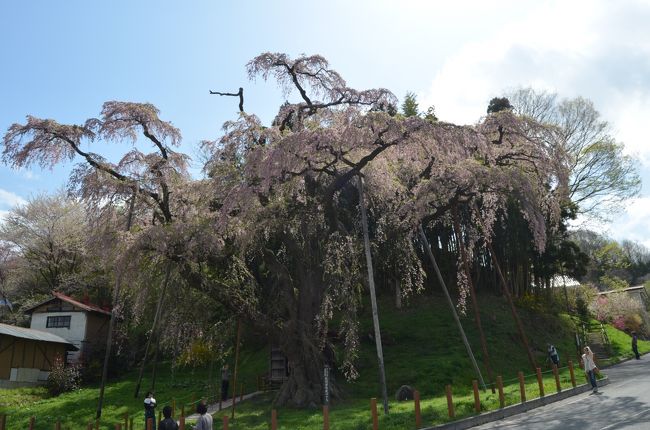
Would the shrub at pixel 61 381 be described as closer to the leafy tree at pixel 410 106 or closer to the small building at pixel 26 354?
the small building at pixel 26 354

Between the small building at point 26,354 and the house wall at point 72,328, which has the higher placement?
the house wall at point 72,328

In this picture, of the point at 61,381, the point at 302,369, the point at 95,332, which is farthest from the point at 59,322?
the point at 302,369

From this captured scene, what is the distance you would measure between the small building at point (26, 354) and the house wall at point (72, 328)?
1.70ft

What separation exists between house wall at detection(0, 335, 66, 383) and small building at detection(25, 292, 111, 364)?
1.11m

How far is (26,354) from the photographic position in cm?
3167

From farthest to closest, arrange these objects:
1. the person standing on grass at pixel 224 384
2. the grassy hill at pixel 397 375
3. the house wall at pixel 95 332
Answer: the house wall at pixel 95 332, the person standing on grass at pixel 224 384, the grassy hill at pixel 397 375

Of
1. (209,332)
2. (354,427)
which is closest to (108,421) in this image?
(209,332)

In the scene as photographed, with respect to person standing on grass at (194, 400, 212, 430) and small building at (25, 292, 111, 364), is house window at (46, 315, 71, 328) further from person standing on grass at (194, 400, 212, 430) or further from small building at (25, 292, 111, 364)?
person standing on grass at (194, 400, 212, 430)

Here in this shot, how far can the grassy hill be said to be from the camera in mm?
16156

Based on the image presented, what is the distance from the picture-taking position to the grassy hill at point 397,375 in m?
16.2

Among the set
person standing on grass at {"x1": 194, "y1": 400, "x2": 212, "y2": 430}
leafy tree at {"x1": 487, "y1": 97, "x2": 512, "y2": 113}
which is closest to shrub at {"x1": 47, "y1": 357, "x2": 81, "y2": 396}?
person standing on grass at {"x1": 194, "y1": 400, "x2": 212, "y2": 430}

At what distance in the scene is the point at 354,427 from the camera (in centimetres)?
1332

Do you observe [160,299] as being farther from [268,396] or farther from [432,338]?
Answer: [432,338]

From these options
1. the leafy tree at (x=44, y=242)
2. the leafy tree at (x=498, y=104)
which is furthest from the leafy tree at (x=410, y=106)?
the leafy tree at (x=44, y=242)
